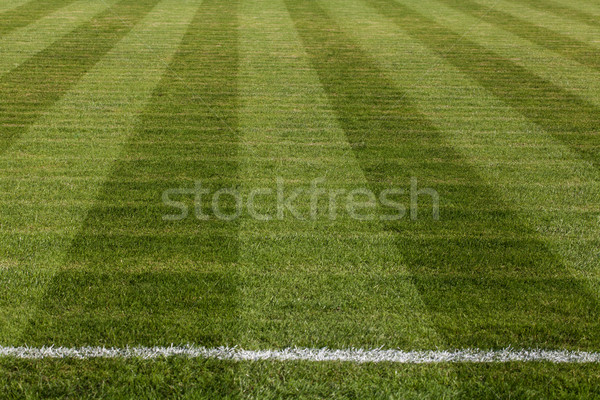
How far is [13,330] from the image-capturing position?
140 inches

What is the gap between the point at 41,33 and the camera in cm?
1204

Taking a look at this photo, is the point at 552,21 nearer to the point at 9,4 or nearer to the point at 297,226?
the point at 297,226

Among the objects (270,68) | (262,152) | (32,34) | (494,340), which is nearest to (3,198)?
(262,152)

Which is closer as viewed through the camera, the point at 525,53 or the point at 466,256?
the point at 466,256

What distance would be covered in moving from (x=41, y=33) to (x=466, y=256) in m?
11.2

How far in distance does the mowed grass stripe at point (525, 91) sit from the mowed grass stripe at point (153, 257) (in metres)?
4.38

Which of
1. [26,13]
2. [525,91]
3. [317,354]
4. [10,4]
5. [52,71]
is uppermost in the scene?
[10,4]

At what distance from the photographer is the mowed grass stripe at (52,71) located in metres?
7.45

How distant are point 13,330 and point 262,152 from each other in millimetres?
3620

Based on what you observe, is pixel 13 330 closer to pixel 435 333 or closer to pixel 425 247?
pixel 435 333

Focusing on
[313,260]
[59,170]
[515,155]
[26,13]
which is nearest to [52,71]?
[59,170]

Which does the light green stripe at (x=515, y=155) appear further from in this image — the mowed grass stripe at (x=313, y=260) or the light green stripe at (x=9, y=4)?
the light green stripe at (x=9, y=4)

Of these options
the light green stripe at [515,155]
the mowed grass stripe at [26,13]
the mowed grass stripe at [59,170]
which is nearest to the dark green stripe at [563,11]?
the light green stripe at [515,155]

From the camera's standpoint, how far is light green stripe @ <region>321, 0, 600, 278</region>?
5.02 m
